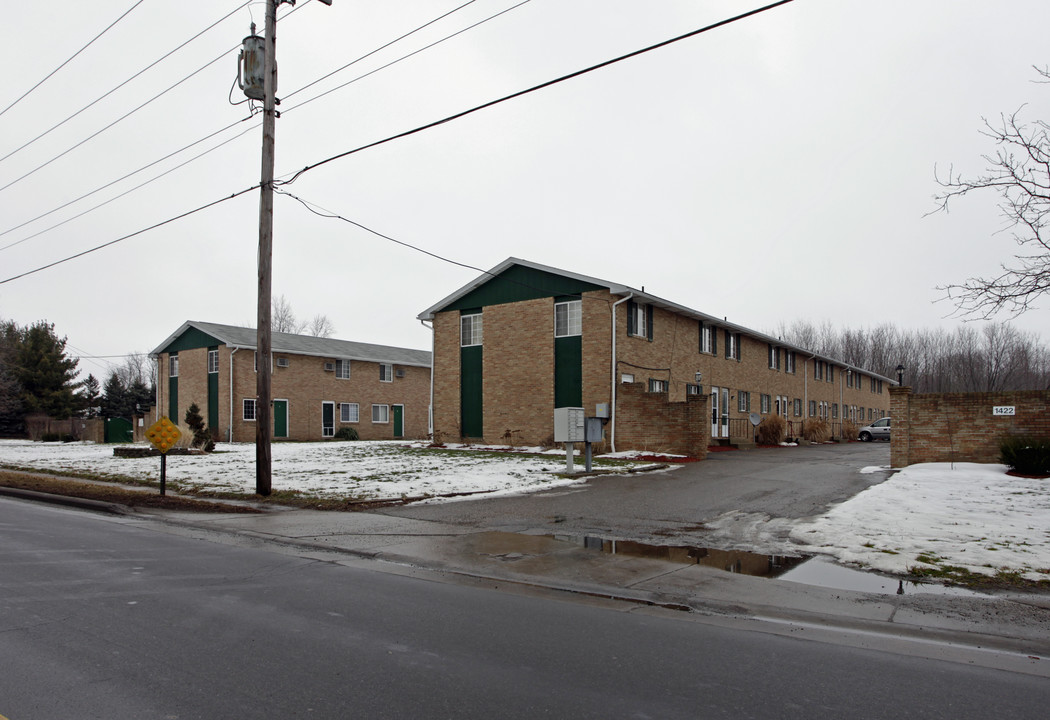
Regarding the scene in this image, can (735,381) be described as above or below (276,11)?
below

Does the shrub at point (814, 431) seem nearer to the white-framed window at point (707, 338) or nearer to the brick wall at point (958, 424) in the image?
the white-framed window at point (707, 338)

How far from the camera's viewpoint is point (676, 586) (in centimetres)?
703

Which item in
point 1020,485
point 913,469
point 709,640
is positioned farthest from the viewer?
point 913,469

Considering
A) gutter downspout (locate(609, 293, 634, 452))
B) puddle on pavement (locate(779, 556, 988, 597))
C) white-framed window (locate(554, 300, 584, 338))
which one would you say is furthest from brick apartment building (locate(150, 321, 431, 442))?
puddle on pavement (locate(779, 556, 988, 597))

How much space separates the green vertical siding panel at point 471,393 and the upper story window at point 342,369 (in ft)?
46.6

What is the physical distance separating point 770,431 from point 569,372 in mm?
11967

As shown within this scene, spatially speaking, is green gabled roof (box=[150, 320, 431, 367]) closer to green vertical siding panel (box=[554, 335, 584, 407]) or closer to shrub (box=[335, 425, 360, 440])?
shrub (box=[335, 425, 360, 440])

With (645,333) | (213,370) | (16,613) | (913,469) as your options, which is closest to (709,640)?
(16,613)

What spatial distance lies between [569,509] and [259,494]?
640 cm

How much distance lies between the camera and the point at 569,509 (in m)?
12.2

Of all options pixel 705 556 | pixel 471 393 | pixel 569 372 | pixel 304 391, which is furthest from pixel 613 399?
pixel 304 391

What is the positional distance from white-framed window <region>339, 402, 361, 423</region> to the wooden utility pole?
88.8 ft

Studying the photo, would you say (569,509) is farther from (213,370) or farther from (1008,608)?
(213,370)

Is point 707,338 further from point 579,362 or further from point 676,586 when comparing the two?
point 676,586
